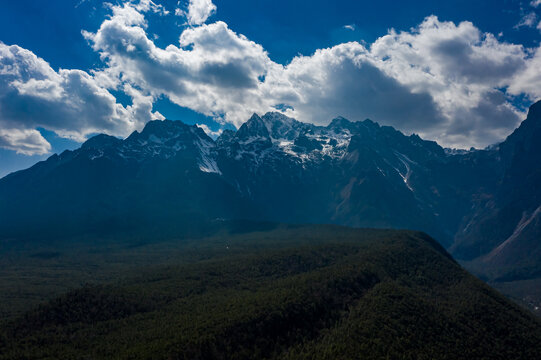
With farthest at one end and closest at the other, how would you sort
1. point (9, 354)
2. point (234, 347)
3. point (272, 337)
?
point (272, 337)
point (234, 347)
point (9, 354)

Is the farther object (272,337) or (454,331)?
(454,331)

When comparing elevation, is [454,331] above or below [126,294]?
below

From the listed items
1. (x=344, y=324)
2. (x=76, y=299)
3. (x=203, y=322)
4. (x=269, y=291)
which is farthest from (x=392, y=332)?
(x=76, y=299)

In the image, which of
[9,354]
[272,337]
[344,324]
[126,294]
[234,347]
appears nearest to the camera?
[9,354]

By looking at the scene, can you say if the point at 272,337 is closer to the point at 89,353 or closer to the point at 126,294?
the point at 89,353

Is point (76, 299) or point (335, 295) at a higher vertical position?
point (76, 299)

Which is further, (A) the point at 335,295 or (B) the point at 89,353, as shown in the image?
(A) the point at 335,295

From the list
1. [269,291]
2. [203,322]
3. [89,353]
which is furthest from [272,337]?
[89,353]

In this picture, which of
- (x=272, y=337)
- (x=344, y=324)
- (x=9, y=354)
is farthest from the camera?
(x=344, y=324)

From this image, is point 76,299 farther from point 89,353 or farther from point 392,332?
point 392,332

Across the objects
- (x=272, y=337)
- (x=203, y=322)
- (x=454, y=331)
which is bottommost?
(x=454, y=331)
